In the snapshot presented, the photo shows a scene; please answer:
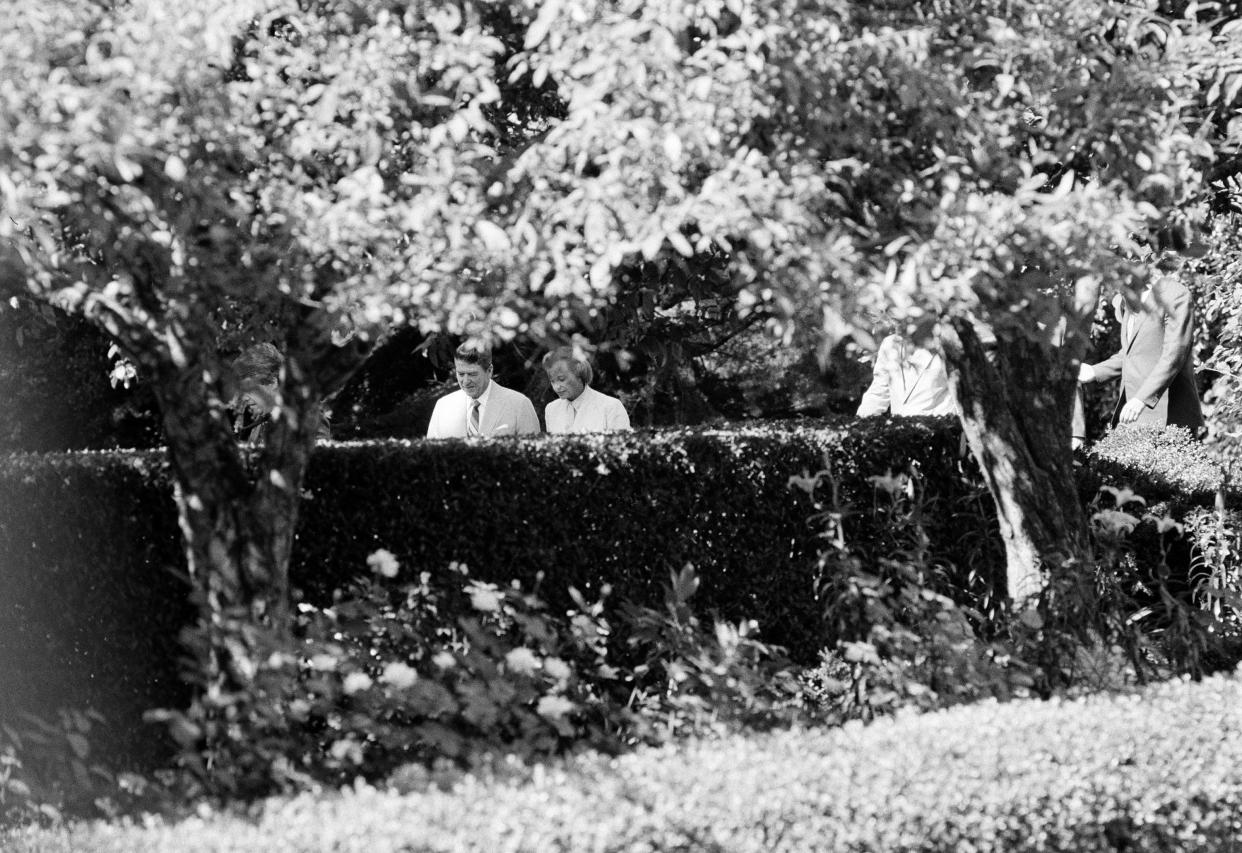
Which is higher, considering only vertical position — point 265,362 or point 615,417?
point 265,362

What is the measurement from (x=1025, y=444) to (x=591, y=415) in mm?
2903

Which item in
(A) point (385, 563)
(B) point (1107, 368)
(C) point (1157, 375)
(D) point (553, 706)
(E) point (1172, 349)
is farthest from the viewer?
(B) point (1107, 368)

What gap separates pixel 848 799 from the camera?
3.98 m

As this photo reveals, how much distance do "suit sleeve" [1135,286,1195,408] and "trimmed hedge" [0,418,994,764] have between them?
97.0 inches

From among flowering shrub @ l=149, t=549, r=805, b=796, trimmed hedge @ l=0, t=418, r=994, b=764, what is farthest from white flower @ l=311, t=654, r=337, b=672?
trimmed hedge @ l=0, t=418, r=994, b=764

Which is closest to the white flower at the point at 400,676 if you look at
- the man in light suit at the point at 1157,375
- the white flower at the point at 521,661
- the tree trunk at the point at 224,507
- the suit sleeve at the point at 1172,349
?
the white flower at the point at 521,661

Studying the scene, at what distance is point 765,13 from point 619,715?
7.70 ft

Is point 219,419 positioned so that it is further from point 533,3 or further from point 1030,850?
point 1030,850

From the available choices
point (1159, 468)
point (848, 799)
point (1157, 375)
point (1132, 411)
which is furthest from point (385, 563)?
point (1132, 411)

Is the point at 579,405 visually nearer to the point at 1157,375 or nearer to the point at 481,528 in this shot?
the point at 481,528

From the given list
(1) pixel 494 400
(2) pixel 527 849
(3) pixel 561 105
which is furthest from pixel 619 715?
(1) pixel 494 400

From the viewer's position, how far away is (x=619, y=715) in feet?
16.4

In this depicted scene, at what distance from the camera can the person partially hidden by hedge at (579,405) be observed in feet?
26.6

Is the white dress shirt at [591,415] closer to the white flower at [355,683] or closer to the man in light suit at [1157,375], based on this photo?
the man in light suit at [1157,375]
